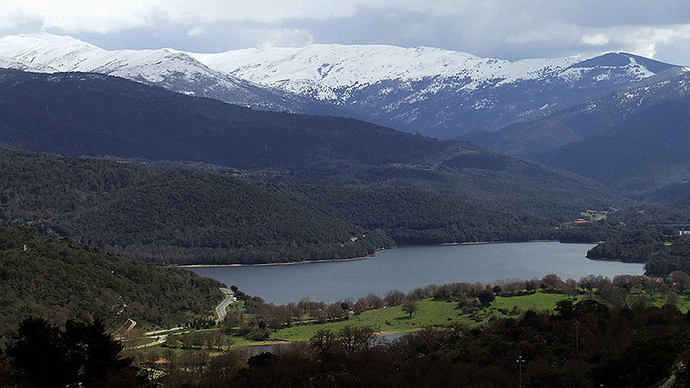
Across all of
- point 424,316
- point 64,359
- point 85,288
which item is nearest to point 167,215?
point 85,288

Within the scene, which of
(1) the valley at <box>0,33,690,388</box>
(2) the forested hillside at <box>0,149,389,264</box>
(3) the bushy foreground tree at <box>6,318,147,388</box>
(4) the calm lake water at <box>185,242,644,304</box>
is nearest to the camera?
(3) the bushy foreground tree at <box>6,318,147,388</box>

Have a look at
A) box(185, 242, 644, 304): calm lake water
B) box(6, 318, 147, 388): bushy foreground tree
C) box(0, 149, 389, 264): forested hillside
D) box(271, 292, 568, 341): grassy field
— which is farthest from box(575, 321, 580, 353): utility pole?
box(0, 149, 389, 264): forested hillside

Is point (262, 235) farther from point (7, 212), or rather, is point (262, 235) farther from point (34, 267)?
point (34, 267)

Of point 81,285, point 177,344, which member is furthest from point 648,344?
point 81,285

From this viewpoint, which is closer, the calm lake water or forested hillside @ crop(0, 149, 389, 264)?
the calm lake water

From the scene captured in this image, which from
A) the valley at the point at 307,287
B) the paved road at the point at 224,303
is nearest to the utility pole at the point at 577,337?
the valley at the point at 307,287

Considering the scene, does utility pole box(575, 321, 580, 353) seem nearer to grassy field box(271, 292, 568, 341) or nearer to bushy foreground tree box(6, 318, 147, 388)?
bushy foreground tree box(6, 318, 147, 388)
